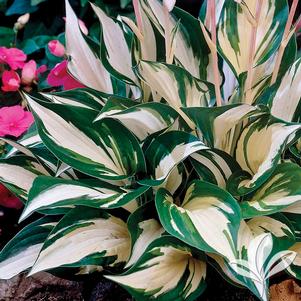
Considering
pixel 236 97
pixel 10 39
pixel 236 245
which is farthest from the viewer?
pixel 10 39

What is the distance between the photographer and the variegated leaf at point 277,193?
1036 millimetres

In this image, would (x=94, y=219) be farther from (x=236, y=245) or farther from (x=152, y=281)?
(x=236, y=245)

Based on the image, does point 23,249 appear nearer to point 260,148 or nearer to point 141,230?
point 141,230

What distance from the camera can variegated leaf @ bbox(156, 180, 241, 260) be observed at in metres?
0.97

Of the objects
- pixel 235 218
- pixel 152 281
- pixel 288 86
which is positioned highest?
pixel 288 86

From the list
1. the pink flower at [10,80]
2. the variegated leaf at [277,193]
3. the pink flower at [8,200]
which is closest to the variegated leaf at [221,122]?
the variegated leaf at [277,193]

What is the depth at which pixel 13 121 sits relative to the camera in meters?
1.51

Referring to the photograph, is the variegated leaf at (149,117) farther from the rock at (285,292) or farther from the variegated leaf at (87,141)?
the rock at (285,292)

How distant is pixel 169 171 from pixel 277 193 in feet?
0.63

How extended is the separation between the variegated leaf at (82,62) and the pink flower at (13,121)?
0.22 m

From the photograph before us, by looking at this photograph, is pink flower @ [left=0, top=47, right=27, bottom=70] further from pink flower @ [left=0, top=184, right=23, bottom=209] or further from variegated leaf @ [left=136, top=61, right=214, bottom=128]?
variegated leaf @ [left=136, top=61, right=214, bottom=128]

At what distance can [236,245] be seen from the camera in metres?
0.99

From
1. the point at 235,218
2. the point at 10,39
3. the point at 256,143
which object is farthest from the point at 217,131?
the point at 10,39

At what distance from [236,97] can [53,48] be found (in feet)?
2.12
